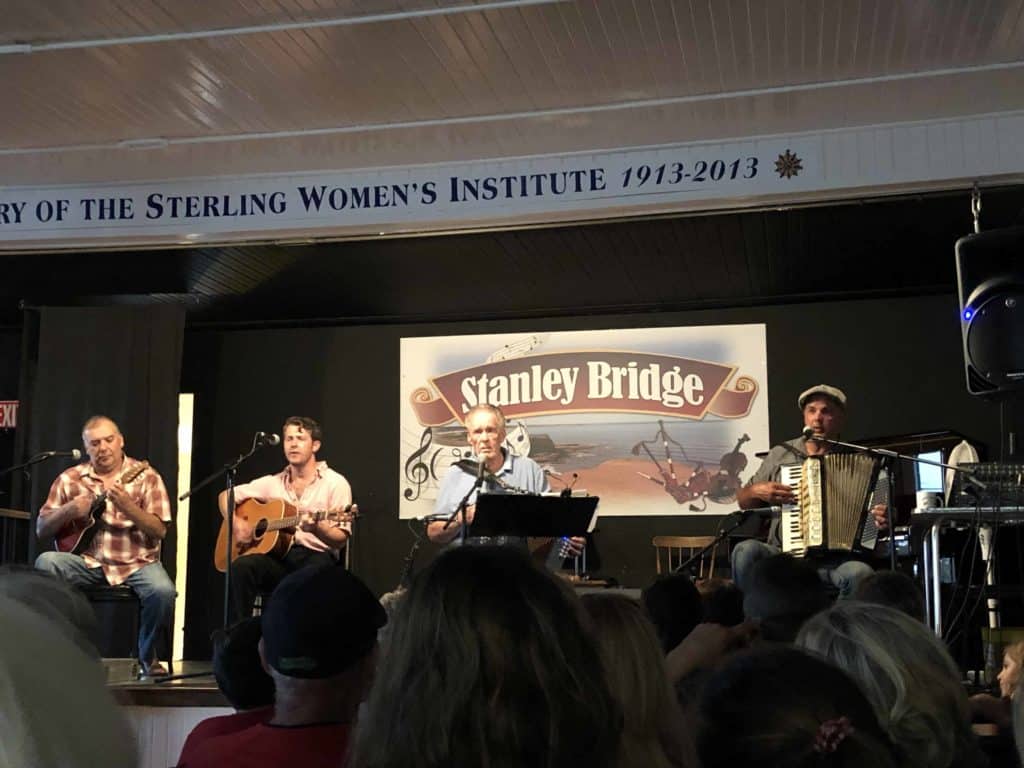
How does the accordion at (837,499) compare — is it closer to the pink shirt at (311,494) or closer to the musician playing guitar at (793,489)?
the musician playing guitar at (793,489)

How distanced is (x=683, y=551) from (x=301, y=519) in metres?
2.74

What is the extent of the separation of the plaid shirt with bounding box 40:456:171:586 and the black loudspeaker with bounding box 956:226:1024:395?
388cm

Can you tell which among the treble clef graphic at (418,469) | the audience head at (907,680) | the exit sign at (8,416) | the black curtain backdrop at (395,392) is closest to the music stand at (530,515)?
the black curtain backdrop at (395,392)

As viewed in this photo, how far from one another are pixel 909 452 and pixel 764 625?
4.16m

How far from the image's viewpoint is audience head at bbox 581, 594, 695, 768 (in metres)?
1.16

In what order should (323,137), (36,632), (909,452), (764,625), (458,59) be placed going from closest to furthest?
1. (36,632)
2. (764,625)
3. (458,59)
4. (323,137)
5. (909,452)

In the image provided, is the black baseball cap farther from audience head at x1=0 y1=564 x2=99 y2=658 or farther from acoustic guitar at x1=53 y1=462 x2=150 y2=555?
acoustic guitar at x1=53 y1=462 x2=150 y2=555

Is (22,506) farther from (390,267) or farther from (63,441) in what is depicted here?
(390,267)

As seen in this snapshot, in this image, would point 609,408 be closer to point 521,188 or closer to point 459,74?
point 521,188

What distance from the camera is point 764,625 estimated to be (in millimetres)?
2605

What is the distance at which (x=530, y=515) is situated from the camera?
5.17 m

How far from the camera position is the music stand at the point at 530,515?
5.06 metres

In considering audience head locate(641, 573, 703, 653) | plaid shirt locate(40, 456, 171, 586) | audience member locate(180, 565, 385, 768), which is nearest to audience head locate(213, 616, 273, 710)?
audience member locate(180, 565, 385, 768)

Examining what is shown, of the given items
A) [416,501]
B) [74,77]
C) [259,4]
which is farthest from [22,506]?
[259,4]
